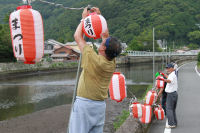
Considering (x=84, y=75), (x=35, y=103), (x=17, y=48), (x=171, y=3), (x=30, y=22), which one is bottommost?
(x=35, y=103)

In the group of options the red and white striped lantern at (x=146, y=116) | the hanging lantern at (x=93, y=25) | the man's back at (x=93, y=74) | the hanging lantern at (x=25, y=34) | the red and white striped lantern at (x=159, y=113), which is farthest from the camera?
the red and white striped lantern at (x=159, y=113)

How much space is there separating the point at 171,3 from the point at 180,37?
20.4 metres

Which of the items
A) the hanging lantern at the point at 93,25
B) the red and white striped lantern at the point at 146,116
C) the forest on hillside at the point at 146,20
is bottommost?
the red and white striped lantern at the point at 146,116

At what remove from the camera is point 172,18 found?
9144 cm

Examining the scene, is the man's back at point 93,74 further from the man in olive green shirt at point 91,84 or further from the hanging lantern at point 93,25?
the hanging lantern at point 93,25

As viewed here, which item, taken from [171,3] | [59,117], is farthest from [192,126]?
[171,3]

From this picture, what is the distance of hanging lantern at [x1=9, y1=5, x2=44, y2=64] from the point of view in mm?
3254

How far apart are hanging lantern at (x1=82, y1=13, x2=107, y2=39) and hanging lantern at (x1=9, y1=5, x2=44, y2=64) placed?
92 centimetres

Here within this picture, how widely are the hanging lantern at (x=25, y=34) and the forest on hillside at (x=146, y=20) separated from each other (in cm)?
6894

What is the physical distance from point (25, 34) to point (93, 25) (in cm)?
108

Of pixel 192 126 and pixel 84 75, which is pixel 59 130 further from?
pixel 84 75

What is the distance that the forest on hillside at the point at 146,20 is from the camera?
76.8m

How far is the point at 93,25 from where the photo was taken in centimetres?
286

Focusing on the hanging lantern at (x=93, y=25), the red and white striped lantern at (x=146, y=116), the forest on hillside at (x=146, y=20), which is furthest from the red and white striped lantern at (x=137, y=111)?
the forest on hillside at (x=146, y=20)
